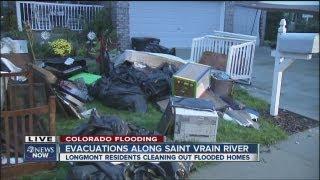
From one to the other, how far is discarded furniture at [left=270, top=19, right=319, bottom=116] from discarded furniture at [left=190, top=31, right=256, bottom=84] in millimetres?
2423

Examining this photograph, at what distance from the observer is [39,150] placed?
184 inches

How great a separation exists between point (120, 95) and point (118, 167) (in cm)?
320

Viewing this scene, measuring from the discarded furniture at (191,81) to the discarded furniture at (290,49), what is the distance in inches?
52.1

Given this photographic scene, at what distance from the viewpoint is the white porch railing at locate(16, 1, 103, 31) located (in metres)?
15.3

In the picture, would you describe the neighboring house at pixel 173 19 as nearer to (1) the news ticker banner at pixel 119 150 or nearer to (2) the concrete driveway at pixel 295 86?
(2) the concrete driveway at pixel 295 86

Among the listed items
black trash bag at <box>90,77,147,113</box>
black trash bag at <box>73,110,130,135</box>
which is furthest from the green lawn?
black trash bag at <box>73,110,130,135</box>

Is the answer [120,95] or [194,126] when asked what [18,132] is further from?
[120,95]

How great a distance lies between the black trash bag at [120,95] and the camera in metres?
7.55

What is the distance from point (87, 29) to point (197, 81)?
8277mm

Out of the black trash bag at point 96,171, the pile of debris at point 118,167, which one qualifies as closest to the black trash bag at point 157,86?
the pile of debris at point 118,167

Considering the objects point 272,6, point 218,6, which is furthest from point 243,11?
point 272,6

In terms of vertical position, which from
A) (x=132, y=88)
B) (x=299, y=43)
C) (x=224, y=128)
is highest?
(x=299, y=43)

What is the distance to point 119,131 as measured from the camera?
526 centimetres

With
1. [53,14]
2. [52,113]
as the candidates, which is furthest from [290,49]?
[53,14]
